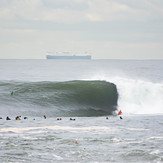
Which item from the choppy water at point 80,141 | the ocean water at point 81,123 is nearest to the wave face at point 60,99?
the ocean water at point 81,123

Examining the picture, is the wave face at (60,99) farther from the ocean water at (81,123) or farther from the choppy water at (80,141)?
the choppy water at (80,141)

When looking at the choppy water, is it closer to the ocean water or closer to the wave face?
the ocean water

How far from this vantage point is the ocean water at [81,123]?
21.4 meters

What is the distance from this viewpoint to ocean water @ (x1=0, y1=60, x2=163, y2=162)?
70.2ft

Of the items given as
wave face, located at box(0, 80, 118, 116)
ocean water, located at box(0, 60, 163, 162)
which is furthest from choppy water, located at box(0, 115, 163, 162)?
wave face, located at box(0, 80, 118, 116)

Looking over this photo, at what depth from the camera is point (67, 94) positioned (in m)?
46.4

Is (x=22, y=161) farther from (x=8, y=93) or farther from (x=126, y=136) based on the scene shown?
(x=8, y=93)

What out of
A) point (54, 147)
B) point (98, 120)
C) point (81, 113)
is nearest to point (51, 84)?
point (81, 113)

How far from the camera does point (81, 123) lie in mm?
31141

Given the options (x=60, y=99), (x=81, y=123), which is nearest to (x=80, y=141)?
(x=81, y=123)

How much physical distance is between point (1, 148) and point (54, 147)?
3.51m

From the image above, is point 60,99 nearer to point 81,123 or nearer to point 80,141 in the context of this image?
point 81,123

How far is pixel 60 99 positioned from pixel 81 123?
13.2 meters

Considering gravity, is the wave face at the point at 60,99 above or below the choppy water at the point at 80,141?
above
